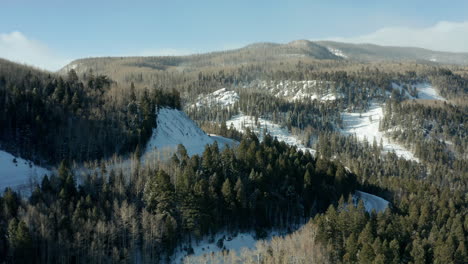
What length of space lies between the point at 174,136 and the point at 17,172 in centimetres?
5030

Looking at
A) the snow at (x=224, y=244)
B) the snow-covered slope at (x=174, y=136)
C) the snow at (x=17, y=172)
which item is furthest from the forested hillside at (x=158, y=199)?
the snow at (x=17, y=172)

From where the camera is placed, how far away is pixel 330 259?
279ft

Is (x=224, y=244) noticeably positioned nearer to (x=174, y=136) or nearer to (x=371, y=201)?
(x=174, y=136)

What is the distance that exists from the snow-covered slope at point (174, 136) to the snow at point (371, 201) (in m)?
47.9

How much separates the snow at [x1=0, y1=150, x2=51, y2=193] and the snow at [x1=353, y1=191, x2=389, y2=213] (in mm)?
93426

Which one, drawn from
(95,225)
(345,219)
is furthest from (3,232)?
(345,219)

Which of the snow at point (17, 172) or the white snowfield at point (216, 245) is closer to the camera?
the white snowfield at point (216, 245)

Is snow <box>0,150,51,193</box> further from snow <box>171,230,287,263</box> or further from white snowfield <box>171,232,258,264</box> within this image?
white snowfield <box>171,232,258,264</box>

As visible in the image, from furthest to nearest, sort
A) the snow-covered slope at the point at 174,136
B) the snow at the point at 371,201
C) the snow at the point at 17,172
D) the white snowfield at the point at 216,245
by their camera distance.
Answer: the snow-covered slope at the point at 174,136, the snow at the point at 371,201, the snow at the point at 17,172, the white snowfield at the point at 216,245

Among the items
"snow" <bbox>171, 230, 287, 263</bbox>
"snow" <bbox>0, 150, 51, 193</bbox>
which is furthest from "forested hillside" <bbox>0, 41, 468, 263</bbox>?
"snow" <bbox>0, 150, 51, 193</bbox>

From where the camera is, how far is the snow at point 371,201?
124 m

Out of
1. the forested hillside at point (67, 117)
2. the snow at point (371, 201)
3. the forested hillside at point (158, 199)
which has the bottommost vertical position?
the snow at point (371, 201)

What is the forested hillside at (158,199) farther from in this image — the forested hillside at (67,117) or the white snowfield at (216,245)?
the white snowfield at (216,245)

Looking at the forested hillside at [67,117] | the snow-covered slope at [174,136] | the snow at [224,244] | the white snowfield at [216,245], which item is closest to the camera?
the white snowfield at [216,245]
